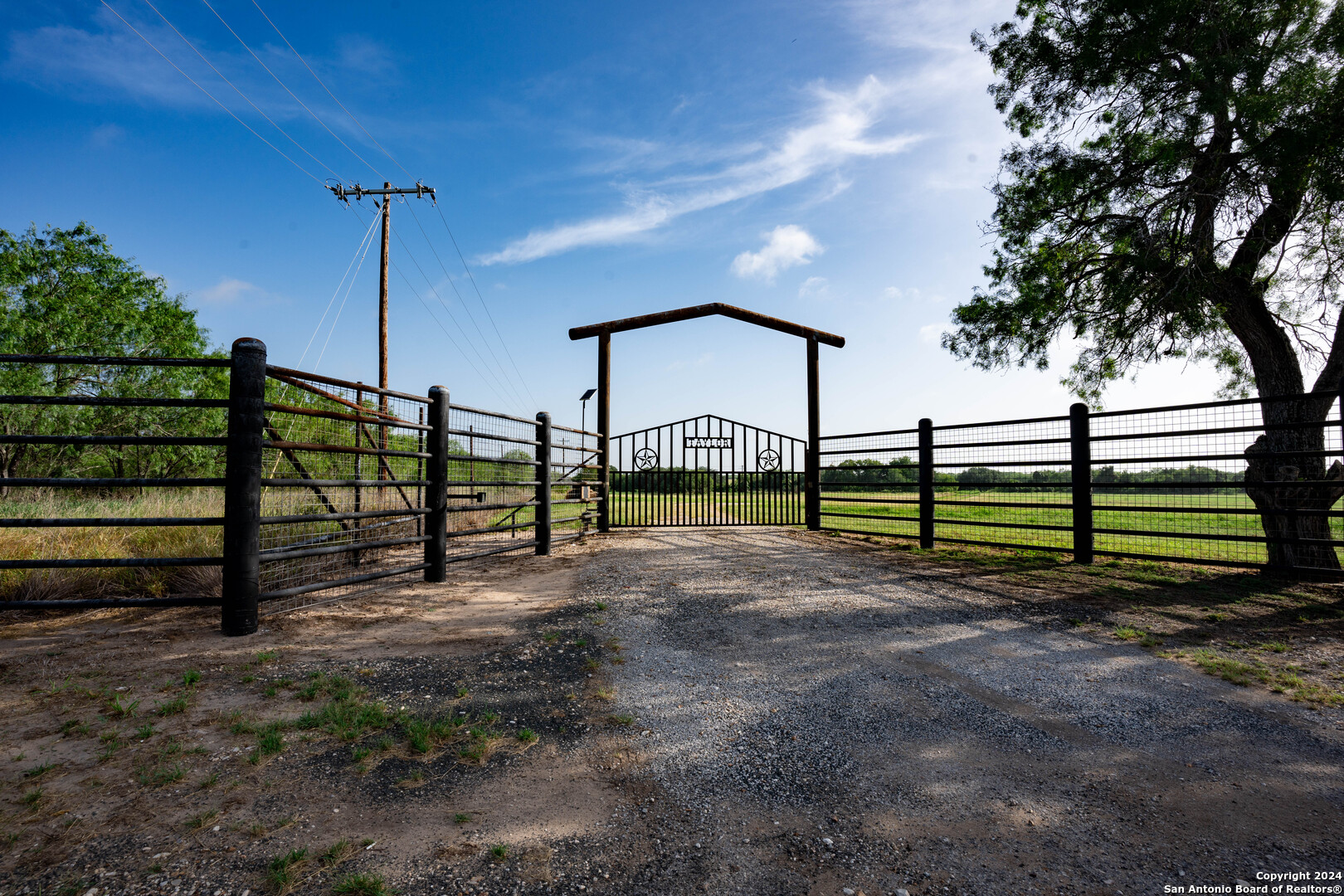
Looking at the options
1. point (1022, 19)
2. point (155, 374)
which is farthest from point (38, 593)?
point (155, 374)

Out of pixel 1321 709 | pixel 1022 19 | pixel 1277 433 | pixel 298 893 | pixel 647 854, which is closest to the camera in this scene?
pixel 298 893

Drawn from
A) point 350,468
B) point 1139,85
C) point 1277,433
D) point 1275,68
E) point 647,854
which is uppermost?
point 1139,85

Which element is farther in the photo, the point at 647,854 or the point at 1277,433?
the point at 1277,433

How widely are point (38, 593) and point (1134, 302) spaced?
1222 cm

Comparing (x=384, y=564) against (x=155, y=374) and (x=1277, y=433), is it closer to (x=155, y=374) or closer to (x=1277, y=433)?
(x=1277, y=433)

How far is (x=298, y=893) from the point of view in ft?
5.34

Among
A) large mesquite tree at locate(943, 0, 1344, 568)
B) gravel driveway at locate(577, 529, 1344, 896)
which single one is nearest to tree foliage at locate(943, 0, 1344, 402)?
large mesquite tree at locate(943, 0, 1344, 568)

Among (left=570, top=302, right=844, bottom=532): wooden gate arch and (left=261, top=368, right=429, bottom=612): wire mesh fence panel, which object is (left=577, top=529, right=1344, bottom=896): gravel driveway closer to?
Answer: (left=261, top=368, right=429, bottom=612): wire mesh fence panel

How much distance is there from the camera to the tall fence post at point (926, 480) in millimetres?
8539

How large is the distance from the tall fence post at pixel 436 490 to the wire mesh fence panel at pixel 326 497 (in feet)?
0.36

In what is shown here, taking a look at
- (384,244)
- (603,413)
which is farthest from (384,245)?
(603,413)

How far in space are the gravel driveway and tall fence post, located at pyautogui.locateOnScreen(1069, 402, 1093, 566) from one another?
3423 millimetres

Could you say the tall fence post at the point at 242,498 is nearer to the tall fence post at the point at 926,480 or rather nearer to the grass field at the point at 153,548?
the grass field at the point at 153,548

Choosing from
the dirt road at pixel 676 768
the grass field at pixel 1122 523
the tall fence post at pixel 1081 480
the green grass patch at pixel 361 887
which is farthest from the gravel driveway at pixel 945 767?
the tall fence post at pixel 1081 480
